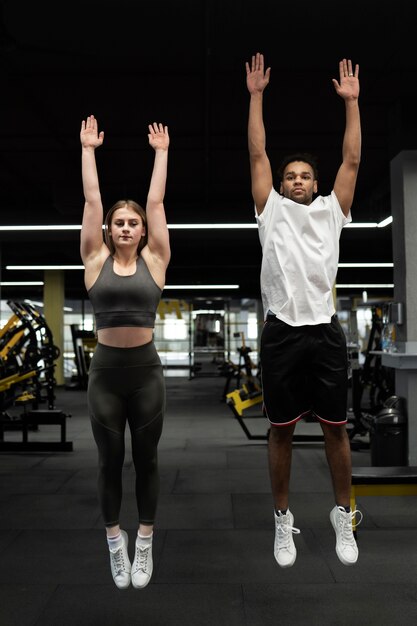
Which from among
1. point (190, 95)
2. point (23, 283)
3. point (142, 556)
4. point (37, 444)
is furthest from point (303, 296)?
point (23, 283)

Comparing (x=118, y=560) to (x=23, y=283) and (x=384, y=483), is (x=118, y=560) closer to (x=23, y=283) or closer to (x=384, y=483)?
(x=384, y=483)

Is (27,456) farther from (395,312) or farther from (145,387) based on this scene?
(145,387)

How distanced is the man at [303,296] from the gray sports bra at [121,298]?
16.8 inches

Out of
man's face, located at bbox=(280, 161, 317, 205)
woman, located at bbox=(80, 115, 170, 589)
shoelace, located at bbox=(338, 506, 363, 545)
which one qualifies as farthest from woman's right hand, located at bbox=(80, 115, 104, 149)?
shoelace, located at bbox=(338, 506, 363, 545)

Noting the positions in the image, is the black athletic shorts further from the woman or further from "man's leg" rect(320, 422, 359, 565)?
the woman

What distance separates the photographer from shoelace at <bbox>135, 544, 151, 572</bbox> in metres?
2.17

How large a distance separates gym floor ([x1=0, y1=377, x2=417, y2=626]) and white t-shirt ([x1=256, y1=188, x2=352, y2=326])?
1421mm

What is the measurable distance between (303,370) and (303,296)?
269 millimetres

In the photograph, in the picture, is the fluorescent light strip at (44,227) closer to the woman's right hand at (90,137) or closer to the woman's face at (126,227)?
the woman's right hand at (90,137)

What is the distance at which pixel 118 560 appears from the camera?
7.19ft

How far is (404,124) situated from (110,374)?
444 cm

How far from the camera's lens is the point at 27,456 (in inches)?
260

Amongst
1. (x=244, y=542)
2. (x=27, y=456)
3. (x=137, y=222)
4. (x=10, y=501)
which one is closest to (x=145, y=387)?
(x=137, y=222)

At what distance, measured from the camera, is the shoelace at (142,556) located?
2.17 m
